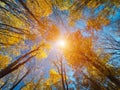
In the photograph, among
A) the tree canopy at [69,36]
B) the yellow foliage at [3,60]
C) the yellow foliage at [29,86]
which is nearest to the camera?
the tree canopy at [69,36]

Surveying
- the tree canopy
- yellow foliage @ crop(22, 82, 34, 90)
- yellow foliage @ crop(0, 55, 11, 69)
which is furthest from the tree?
yellow foliage @ crop(22, 82, 34, 90)

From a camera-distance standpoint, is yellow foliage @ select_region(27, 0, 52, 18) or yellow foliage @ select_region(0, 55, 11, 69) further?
yellow foliage @ select_region(0, 55, 11, 69)

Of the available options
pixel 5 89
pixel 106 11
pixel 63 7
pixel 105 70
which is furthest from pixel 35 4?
pixel 5 89

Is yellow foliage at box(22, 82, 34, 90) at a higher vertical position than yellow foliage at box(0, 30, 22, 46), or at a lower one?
lower

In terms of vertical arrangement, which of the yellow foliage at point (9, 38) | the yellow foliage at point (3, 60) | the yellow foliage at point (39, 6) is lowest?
the yellow foliage at point (3, 60)

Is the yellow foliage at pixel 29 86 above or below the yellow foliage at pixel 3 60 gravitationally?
below

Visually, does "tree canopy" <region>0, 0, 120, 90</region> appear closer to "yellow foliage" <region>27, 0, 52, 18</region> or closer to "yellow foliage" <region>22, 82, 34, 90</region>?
"yellow foliage" <region>27, 0, 52, 18</region>

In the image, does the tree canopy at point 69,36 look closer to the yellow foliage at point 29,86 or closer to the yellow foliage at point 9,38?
the yellow foliage at point 9,38

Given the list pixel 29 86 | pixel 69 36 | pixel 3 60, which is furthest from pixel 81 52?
pixel 29 86

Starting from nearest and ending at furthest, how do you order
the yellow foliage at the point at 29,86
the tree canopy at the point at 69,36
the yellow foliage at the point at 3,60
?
the tree canopy at the point at 69,36
the yellow foliage at the point at 3,60
the yellow foliage at the point at 29,86

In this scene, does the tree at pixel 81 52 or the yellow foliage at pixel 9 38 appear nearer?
the tree at pixel 81 52

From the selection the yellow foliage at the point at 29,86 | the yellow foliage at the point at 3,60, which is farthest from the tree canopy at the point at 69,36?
the yellow foliage at the point at 29,86

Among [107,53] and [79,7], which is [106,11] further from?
[107,53]

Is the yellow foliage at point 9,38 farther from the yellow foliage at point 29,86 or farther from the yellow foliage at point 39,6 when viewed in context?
the yellow foliage at point 29,86
